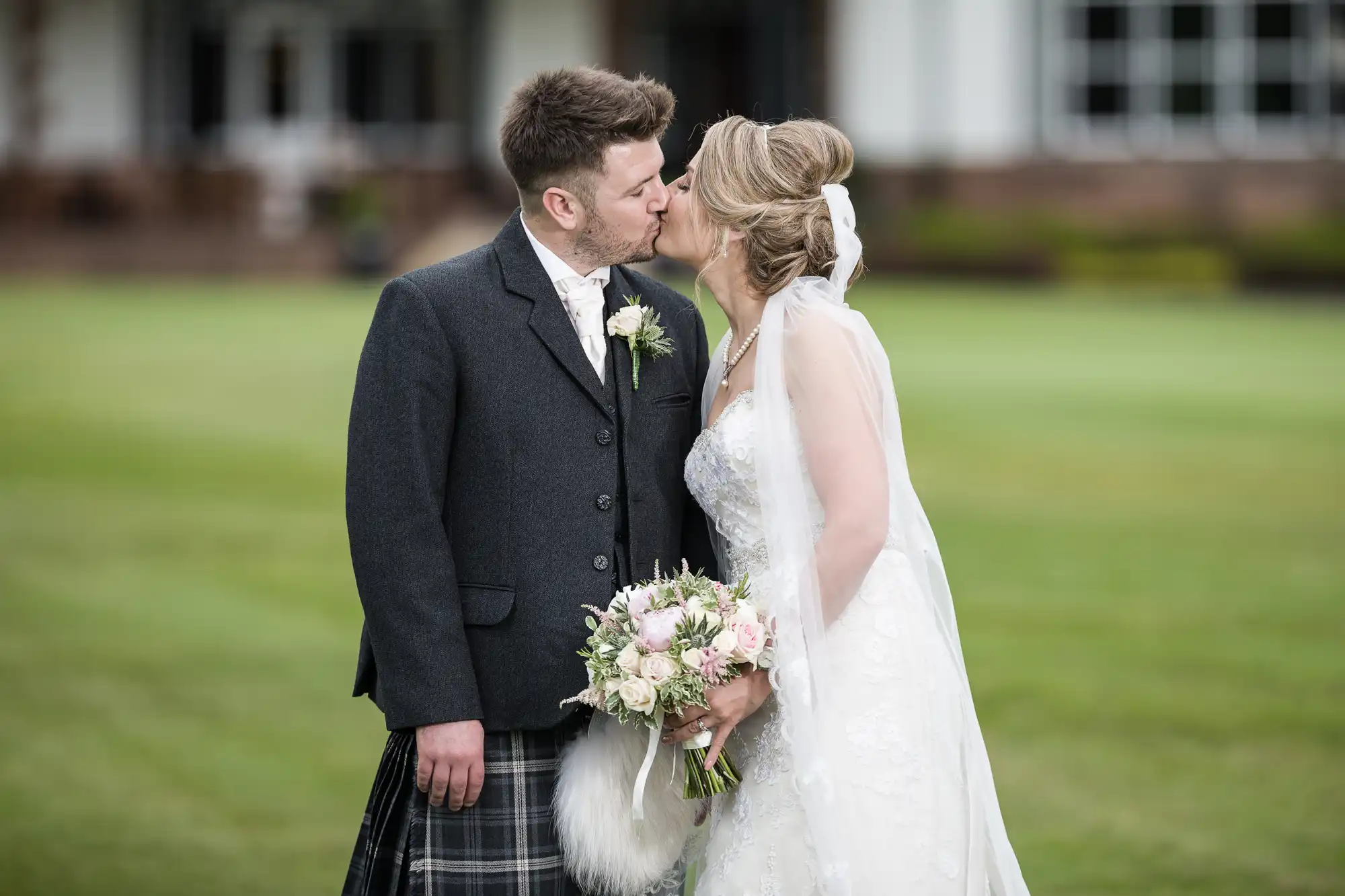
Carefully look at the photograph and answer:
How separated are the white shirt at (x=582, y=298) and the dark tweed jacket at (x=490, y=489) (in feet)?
0.09

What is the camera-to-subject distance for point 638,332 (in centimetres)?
348

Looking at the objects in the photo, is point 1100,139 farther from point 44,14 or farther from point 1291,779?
point 1291,779

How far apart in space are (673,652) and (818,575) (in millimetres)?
361

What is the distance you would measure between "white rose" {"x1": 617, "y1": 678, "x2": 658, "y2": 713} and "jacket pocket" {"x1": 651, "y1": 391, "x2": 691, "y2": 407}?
701 millimetres

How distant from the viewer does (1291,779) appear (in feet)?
21.1

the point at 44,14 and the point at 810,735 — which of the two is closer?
the point at 810,735

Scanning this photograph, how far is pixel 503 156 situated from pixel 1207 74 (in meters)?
23.1

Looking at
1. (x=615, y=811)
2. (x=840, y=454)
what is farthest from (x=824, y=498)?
(x=615, y=811)

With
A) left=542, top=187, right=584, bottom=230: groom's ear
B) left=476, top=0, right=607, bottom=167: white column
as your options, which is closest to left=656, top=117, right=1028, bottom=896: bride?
left=542, top=187, right=584, bottom=230: groom's ear

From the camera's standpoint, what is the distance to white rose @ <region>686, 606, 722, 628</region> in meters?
3.16

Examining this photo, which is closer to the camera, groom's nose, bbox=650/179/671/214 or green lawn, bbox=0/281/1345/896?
groom's nose, bbox=650/179/671/214

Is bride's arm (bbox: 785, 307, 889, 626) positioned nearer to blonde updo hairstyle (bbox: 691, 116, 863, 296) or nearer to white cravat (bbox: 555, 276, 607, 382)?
blonde updo hairstyle (bbox: 691, 116, 863, 296)

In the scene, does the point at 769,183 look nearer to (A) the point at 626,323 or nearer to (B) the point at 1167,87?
(A) the point at 626,323

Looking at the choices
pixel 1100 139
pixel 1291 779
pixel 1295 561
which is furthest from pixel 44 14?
pixel 1291 779
